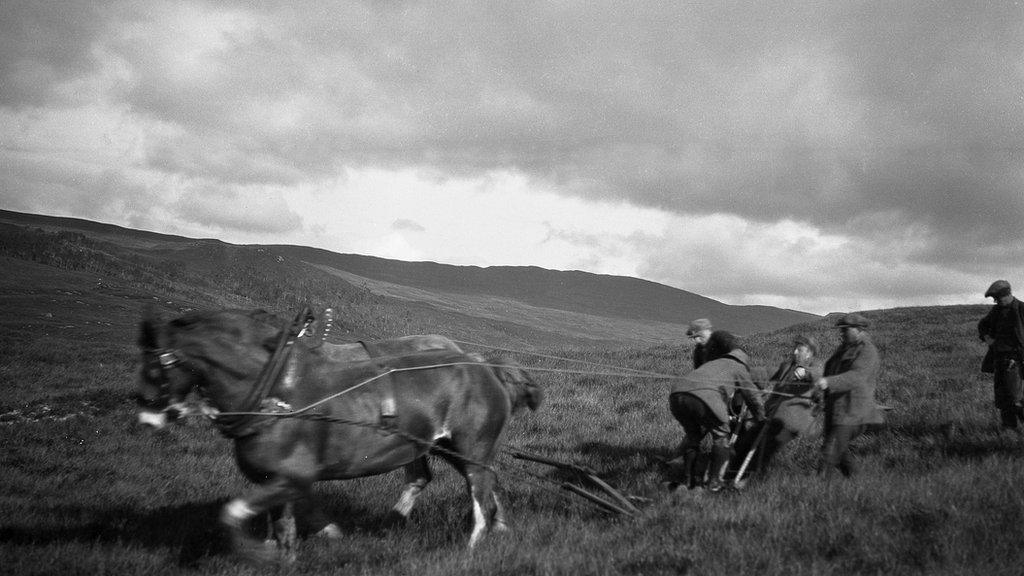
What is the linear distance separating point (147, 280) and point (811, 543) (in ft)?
216

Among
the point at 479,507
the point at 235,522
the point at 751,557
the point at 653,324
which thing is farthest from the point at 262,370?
the point at 653,324

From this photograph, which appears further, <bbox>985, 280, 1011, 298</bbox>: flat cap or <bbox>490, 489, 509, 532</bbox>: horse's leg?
<bbox>985, 280, 1011, 298</bbox>: flat cap

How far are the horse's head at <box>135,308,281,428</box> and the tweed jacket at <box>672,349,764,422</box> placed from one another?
4.59 metres

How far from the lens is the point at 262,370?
20.2 feet

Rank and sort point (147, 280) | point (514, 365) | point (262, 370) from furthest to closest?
point (147, 280)
point (514, 365)
point (262, 370)

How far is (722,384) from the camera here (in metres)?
7.96

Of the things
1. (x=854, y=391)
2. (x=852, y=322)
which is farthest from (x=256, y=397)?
(x=852, y=322)

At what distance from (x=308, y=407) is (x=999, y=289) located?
982cm

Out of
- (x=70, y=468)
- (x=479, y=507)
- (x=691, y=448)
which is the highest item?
(x=691, y=448)

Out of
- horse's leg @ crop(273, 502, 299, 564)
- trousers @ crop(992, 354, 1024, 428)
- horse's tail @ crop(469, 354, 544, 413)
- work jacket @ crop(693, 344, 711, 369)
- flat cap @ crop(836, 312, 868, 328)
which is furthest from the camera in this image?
trousers @ crop(992, 354, 1024, 428)

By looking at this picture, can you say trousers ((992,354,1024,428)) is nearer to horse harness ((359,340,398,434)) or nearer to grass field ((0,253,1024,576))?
grass field ((0,253,1024,576))

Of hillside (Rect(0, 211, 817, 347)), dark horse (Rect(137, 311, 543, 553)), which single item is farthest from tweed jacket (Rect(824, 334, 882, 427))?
hillside (Rect(0, 211, 817, 347))

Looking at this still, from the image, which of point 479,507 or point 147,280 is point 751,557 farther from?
point 147,280

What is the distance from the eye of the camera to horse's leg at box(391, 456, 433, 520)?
26.0 ft
